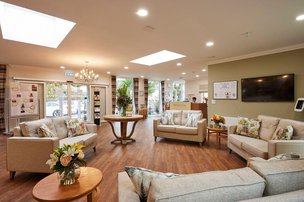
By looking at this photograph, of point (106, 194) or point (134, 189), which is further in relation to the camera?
point (106, 194)

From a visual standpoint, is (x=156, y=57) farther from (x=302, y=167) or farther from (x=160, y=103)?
(x=160, y=103)

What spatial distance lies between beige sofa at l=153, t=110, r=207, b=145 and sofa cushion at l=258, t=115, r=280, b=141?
4.36 ft

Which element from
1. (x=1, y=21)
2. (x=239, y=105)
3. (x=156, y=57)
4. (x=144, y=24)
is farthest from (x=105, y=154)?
(x=239, y=105)

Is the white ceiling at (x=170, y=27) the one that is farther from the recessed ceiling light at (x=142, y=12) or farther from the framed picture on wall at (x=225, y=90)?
the framed picture on wall at (x=225, y=90)

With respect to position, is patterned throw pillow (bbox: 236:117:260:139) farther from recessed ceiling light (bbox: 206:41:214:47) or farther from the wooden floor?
recessed ceiling light (bbox: 206:41:214:47)

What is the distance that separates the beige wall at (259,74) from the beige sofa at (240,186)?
4.19 m

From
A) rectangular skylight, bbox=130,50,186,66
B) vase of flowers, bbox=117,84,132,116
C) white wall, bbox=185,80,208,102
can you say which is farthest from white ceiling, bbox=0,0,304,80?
white wall, bbox=185,80,208,102

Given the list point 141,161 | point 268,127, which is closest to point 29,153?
point 141,161

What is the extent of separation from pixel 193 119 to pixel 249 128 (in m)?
1.44

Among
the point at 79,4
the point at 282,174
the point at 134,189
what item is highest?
the point at 79,4

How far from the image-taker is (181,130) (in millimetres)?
4398

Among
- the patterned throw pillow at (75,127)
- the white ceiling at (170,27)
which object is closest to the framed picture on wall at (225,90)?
the white ceiling at (170,27)

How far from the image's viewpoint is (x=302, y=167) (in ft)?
3.13

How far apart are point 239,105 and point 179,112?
6.48ft
